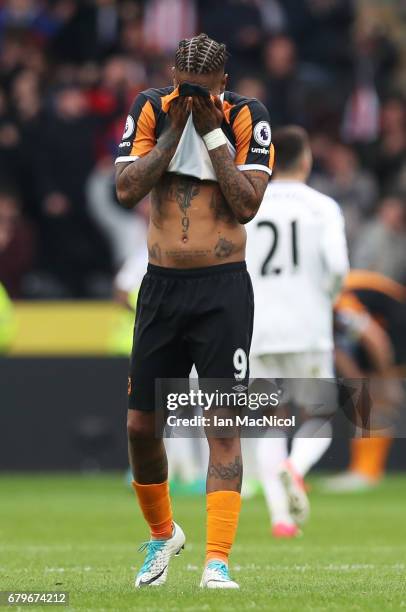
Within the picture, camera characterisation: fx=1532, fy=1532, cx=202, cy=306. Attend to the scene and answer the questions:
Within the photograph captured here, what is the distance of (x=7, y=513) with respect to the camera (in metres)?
11.4

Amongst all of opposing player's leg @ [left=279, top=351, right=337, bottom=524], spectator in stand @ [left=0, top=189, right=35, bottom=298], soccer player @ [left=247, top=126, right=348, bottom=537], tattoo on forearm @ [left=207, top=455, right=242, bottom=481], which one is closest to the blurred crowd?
spectator in stand @ [left=0, top=189, right=35, bottom=298]

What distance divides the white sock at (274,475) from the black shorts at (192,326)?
3.16 meters

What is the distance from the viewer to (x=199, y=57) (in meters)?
6.34

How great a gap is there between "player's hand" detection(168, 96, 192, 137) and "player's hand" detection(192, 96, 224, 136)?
34mm

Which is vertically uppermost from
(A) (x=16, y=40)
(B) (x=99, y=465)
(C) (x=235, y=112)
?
(A) (x=16, y=40)

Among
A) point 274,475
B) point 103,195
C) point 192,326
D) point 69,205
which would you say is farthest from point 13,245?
point 192,326

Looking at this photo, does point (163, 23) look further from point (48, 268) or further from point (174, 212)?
point (174, 212)

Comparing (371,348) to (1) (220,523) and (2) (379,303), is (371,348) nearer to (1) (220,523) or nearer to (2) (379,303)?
(2) (379,303)

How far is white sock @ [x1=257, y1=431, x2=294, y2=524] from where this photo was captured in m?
9.62

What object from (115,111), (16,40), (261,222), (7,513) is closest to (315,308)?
(261,222)

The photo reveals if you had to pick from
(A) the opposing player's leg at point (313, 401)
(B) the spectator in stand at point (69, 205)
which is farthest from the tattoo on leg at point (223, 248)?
(B) the spectator in stand at point (69, 205)

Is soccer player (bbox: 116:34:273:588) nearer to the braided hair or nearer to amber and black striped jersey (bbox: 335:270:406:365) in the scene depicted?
the braided hair

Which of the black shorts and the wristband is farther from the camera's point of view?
the black shorts

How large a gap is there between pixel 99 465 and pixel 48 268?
207 centimetres
